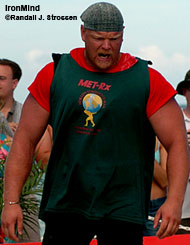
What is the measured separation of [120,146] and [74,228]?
0.45m

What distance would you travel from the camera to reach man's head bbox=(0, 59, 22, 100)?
4.97m

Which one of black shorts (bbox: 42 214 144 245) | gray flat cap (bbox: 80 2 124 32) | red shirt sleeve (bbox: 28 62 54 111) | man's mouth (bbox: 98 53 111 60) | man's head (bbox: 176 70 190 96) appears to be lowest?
black shorts (bbox: 42 214 144 245)

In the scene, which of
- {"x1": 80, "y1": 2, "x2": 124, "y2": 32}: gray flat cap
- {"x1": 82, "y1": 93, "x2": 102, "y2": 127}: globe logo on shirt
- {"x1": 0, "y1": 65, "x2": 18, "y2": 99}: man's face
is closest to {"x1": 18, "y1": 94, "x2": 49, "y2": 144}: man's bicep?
{"x1": 82, "y1": 93, "x2": 102, "y2": 127}: globe logo on shirt

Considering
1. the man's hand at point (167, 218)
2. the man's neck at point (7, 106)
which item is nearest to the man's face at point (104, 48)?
the man's hand at point (167, 218)

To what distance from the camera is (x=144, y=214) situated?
2625 millimetres

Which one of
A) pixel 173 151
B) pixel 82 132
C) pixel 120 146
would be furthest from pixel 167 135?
pixel 82 132

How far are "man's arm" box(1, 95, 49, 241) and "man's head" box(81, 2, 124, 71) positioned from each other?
1.20 feet

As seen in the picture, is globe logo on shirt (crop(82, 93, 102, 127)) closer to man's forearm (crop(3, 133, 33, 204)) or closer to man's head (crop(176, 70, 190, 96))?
man's forearm (crop(3, 133, 33, 204))

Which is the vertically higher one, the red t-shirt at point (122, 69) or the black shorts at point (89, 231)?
the red t-shirt at point (122, 69)

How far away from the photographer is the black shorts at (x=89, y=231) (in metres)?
2.61

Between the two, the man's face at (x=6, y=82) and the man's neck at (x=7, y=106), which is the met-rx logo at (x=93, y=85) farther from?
the man's face at (x=6, y=82)

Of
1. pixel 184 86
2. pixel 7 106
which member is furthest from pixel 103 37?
pixel 184 86

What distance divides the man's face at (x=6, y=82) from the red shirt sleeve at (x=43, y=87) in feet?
7.45

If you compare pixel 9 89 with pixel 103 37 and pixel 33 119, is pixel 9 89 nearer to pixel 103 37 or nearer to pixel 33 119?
pixel 33 119
